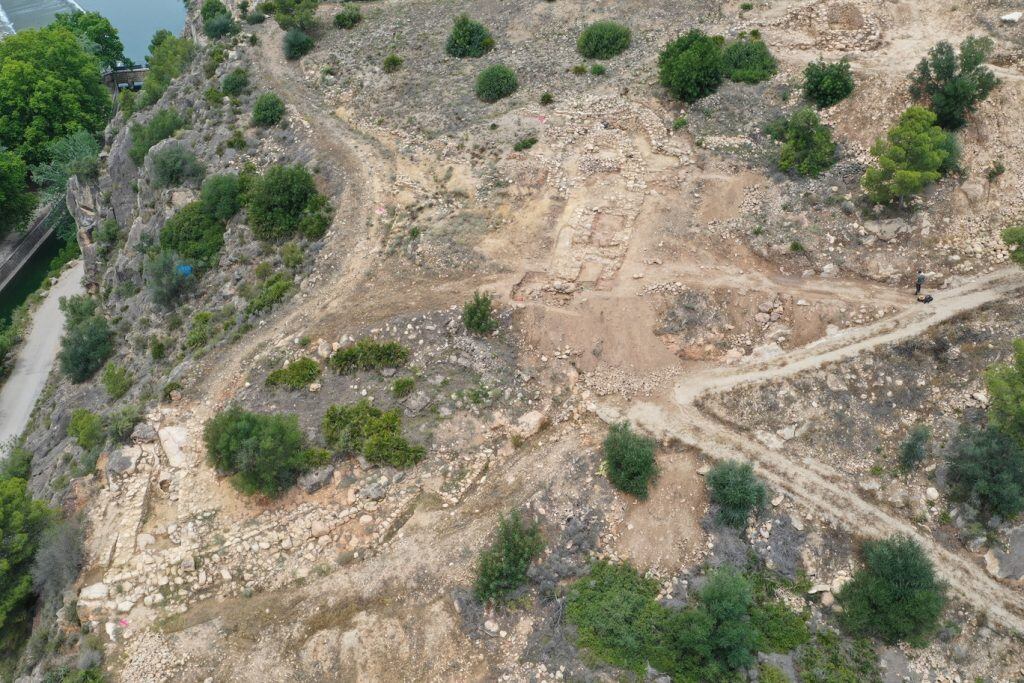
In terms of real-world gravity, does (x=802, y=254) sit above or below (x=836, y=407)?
above

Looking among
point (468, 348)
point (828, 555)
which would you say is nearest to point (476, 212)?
point (468, 348)

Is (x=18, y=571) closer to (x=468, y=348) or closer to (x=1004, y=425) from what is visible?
(x=468, y=348)

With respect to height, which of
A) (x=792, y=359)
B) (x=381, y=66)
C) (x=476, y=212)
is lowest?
(x=792, y=359)

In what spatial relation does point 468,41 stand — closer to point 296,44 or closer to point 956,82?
point 296,44

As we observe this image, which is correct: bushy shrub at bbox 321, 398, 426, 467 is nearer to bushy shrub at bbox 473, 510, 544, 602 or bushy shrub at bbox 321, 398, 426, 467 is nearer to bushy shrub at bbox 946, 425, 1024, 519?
bushy shrub at bbox 473, 510, 544, 602

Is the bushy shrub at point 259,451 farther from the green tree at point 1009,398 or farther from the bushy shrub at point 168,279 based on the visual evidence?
the green tree at point 1009,398

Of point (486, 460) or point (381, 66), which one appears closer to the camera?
point (486, 460)

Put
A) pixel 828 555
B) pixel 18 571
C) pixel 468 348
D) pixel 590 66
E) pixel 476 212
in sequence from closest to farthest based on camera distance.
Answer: pixel 828 555 → pixel 18 571 → pixel 468 348 → pixel 476 212 → pixel 590 66
